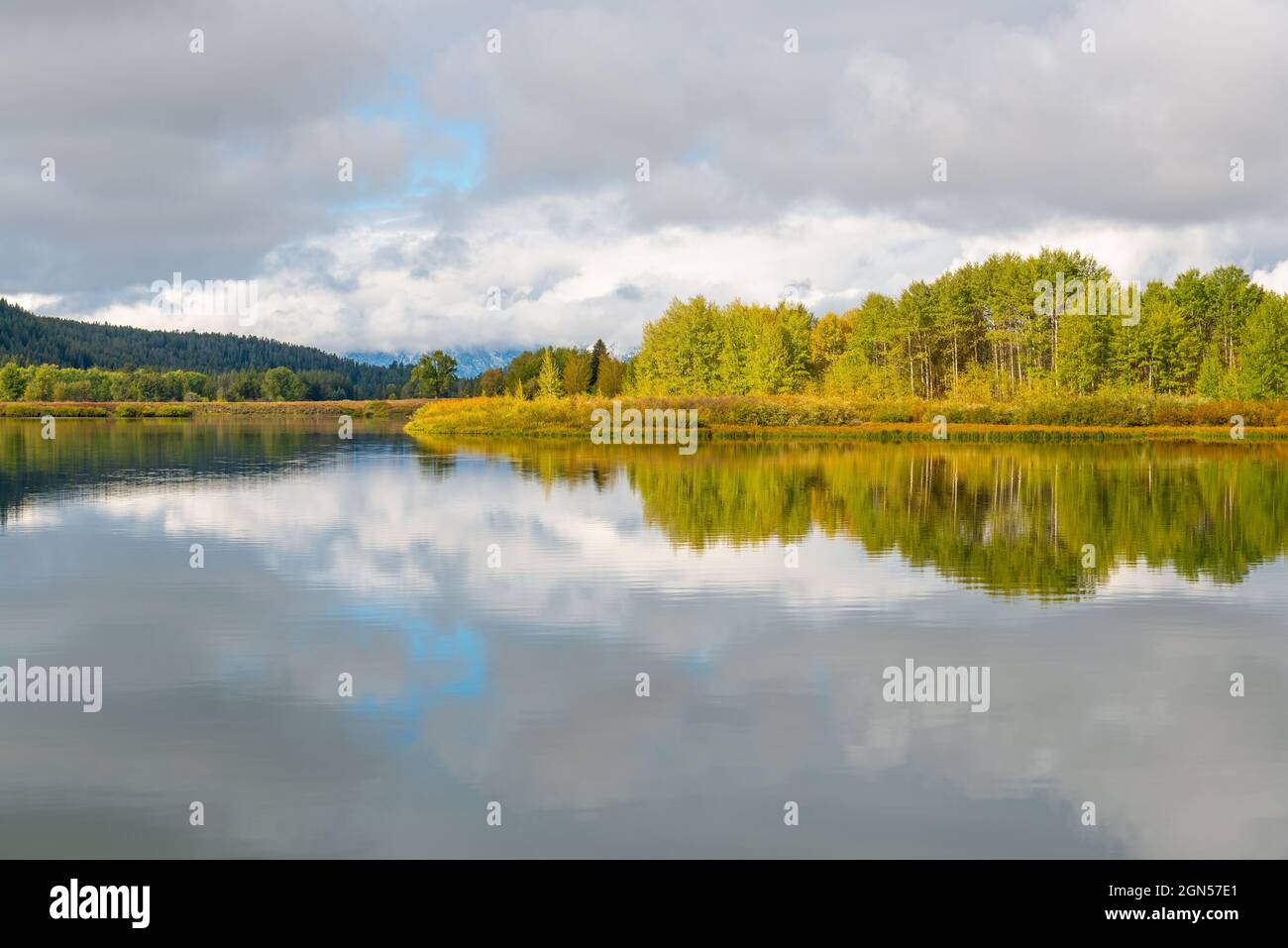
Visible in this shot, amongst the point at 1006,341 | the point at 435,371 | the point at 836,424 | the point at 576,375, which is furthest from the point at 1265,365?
the point at 435,371

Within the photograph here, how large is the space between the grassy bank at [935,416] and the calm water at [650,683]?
43763 mm

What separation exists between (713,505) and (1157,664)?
18.3m

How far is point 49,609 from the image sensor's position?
17.6 m

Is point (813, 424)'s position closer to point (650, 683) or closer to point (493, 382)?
point (650, 683)

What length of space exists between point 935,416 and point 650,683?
223 feet

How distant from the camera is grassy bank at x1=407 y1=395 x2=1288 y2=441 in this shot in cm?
7100

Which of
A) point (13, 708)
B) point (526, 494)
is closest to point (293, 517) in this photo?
point (526, 494)

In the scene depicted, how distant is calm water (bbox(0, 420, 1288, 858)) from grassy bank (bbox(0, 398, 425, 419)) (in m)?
139

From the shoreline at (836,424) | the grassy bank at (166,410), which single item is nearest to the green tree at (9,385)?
the grassy bank at (166,410)

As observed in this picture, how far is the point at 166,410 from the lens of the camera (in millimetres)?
171000

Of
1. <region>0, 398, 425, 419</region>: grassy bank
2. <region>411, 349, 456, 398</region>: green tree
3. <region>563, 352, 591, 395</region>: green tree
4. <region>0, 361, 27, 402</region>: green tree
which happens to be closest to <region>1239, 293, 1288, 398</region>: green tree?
<region>563, 352, 591, 395</region>: green tree

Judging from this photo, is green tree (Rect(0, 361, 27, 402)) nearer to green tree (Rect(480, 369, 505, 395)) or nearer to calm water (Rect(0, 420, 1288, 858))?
green tree (Rect(480, 369, 505, 395))
